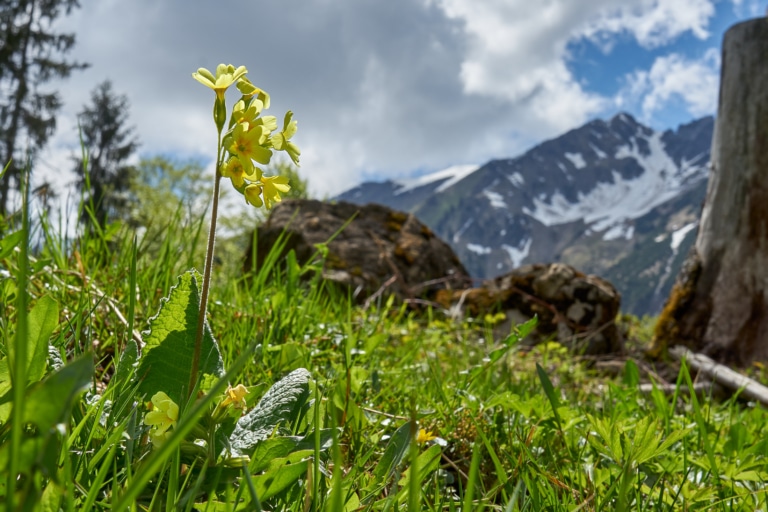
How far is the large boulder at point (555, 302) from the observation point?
517 centimetres

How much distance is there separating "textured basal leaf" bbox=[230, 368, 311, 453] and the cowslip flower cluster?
1.17ft

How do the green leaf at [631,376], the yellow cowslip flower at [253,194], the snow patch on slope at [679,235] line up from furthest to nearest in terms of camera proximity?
the snow patch on slope at [679,235], the green leaf at [631,376], the yellow cowslip flower at [253,194]

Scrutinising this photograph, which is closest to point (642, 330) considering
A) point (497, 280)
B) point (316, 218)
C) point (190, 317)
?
point (497, 280)

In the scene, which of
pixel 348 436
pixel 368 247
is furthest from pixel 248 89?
pixel 368 247

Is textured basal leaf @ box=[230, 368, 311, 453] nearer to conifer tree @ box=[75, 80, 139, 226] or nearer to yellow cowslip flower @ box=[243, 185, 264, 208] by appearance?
yellow cowslip flower @ box=[243, 185, 264, 208]

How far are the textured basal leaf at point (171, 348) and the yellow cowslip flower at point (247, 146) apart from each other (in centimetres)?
27

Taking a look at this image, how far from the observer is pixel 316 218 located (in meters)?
5.57

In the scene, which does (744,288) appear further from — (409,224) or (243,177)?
(243,177)

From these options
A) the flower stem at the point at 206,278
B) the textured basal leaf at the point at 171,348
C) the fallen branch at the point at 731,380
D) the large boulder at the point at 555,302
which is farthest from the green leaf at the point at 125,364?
the large boulder at the point at 555,302

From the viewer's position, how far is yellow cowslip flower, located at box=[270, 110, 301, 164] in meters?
1.00

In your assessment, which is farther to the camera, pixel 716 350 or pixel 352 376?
pixel 716 350

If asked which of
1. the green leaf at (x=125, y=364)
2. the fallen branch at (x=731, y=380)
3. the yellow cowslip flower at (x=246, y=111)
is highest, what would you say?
the yellow cowslip flower at (x=246, y=111)

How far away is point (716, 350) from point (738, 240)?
3.59 feet

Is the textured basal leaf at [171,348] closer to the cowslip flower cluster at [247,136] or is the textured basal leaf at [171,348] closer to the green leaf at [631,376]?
the cowslip flower cluster at [247,136]
